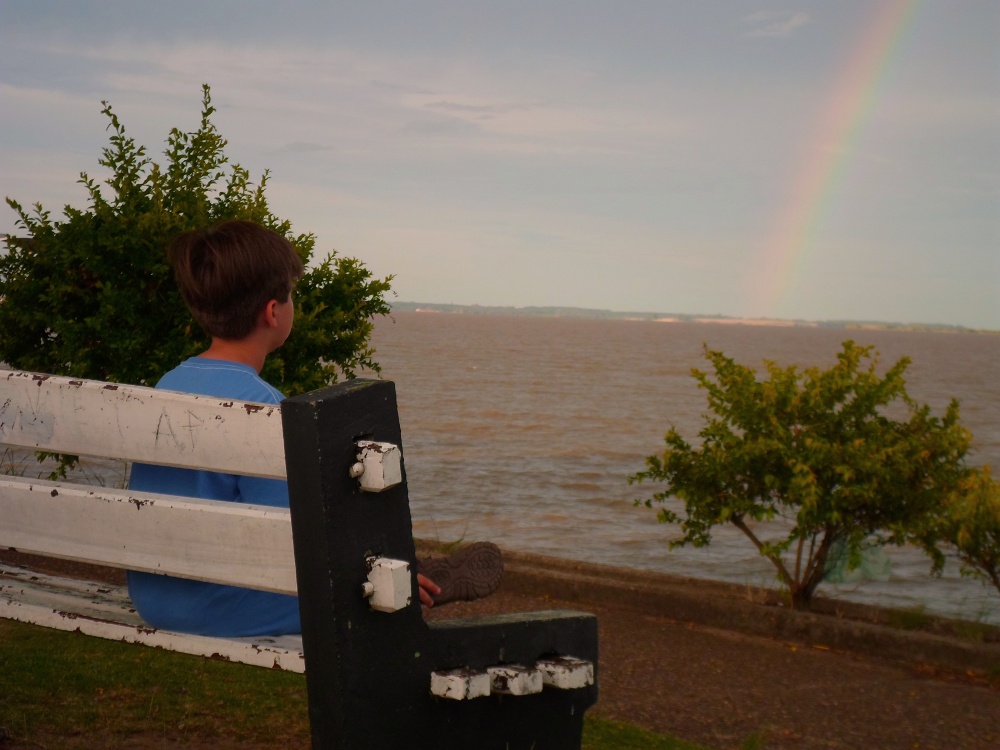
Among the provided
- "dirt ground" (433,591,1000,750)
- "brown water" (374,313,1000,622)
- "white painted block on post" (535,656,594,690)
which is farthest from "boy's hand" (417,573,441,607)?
"brown water" (374,313,1000,622)

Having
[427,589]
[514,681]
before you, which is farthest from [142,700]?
[514,681]

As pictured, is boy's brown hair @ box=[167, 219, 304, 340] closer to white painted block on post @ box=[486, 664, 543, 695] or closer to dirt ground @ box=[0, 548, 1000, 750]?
white painted block on post @ box=[486, 664, 543, 695]

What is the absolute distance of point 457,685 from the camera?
188 centimetres

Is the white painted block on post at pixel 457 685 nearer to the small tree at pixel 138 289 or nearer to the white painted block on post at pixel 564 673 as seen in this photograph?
the white painted block on post at pixel 564 673

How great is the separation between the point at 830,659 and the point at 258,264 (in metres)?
5.25

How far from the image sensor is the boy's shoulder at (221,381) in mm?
2291

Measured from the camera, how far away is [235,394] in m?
2.29

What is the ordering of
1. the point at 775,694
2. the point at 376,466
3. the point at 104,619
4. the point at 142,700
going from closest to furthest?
1. the point at 376,466
2. the point at 104,619
3. the point at 142,700
4. the point at 775,694

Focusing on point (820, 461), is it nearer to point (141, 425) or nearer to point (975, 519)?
point (975, 519)

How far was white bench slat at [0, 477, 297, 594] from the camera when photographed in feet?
6.05

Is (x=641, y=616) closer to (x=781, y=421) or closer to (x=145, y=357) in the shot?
(x=781, y=421)

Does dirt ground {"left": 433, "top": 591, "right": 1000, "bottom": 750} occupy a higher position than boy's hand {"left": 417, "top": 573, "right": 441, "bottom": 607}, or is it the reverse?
boy's hand {"left": 417, "top": 573, "right": 441, "bottom": 607}

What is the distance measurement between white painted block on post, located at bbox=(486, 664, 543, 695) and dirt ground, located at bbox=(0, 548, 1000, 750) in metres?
3.11

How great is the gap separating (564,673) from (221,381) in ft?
3.24
